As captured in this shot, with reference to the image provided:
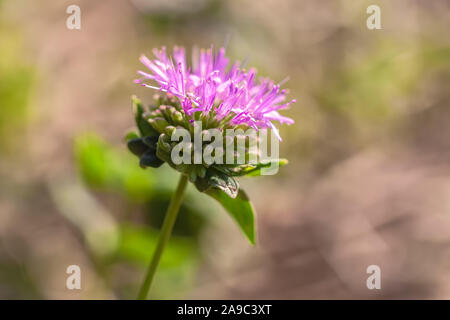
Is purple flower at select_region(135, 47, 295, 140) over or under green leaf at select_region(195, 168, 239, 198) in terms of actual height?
over

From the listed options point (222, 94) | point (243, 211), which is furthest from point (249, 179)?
point (222, 94)

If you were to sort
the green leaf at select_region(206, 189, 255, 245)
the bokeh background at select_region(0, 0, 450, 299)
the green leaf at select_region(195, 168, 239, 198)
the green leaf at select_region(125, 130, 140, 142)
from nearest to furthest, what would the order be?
the green leaf at select_region(195, 168, 239, 198) → the green leaf at select_region(206, 189, 255, 245) → the green leaf at select_region(125, 130, 140, 142) → the bokeh background at select_region(0, 0, 450, 299)

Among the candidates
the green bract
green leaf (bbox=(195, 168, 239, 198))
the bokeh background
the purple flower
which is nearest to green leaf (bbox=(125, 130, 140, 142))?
the green bract

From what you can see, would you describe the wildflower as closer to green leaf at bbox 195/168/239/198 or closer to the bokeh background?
green leaf at bbox 195/168/239/198

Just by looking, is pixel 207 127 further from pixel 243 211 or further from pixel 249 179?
pixel 249 179

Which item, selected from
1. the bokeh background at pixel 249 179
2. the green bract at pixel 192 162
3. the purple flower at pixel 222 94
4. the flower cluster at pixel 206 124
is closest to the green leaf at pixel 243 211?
the green bract at pixel 192 162

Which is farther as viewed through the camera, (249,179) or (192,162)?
(249,179)
